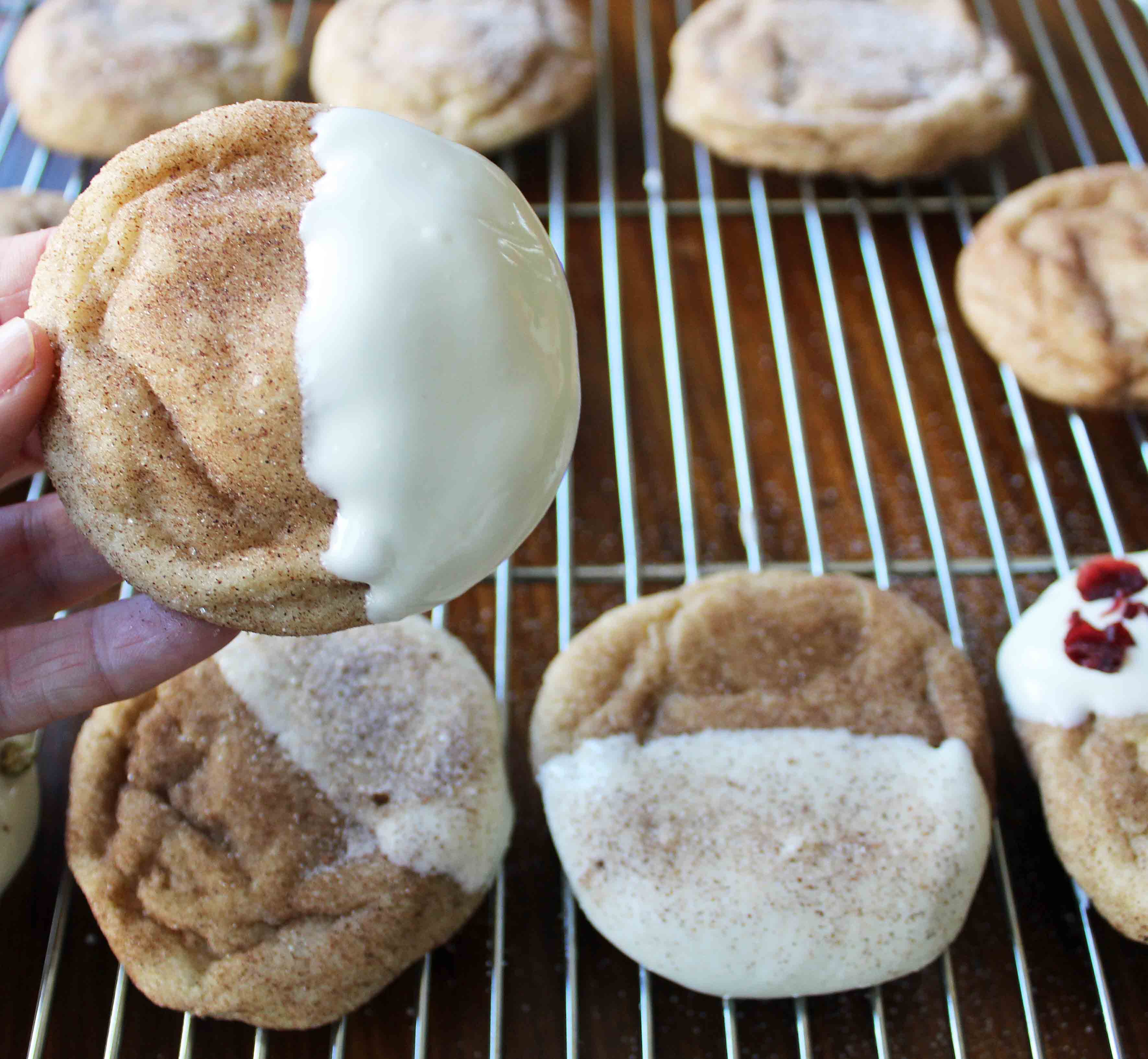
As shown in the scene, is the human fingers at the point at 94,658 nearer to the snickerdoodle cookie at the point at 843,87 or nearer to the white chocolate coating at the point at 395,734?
the white chocolate coating at the point at 395,734

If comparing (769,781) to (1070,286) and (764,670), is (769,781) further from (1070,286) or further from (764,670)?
(1070,286)

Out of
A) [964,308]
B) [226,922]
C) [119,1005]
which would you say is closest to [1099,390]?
[964,308]

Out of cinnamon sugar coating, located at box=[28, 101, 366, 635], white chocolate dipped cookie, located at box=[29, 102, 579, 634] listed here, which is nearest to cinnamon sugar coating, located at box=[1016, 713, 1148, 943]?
white chocolate dipped cookie, located at box=[29, 102, 579, 634]

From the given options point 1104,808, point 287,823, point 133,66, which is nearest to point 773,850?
point 1104,808

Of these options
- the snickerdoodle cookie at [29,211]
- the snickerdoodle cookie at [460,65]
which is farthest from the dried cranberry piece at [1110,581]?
the snickerdoodle cookie at [29,211]

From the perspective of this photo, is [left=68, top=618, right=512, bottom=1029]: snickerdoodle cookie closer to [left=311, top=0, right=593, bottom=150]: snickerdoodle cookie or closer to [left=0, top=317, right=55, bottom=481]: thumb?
[left=0, top=317, right=55, bottom=481]: thumb

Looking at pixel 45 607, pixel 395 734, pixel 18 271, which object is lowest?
pixel 395 734
